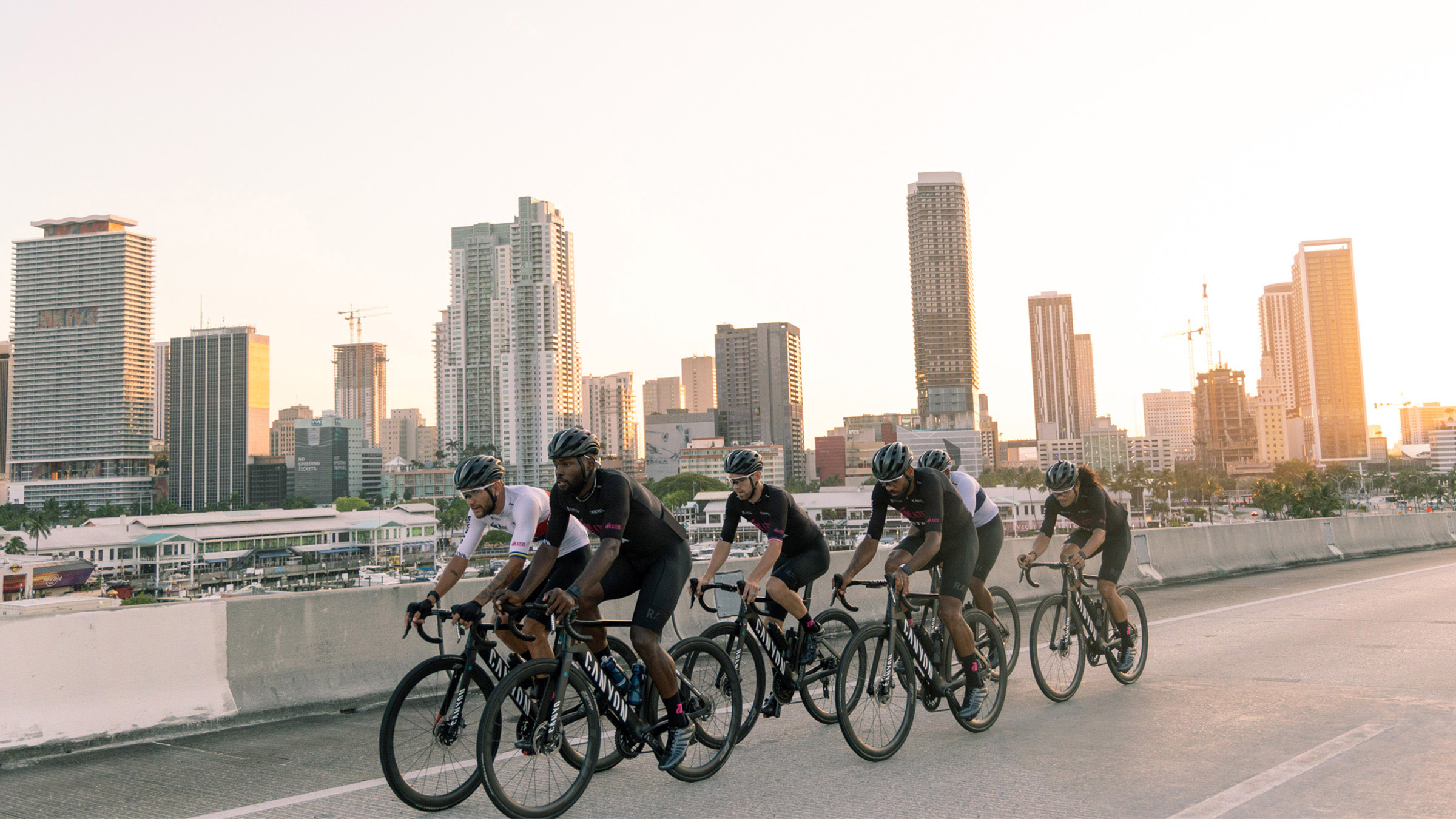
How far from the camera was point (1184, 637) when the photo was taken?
36.2 feet

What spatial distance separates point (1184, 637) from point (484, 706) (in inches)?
345

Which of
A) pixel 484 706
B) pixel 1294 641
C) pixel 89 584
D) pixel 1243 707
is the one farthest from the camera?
pixel 89 584

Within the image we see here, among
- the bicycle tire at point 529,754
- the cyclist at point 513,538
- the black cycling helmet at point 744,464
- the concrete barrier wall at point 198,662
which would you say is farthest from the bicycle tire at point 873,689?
the concrete barrier wall at point 198,662

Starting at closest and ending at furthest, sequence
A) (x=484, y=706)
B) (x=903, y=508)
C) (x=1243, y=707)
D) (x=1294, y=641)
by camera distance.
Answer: (x=484, y=706) → (x=903, y=508) → (x=1243, y=707) → (x=1294, y=641)

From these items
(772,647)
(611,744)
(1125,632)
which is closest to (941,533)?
(772,647)

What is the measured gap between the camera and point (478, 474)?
5867 mm

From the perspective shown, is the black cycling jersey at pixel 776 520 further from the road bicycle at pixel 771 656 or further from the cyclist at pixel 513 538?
the cyclist at pixel 513 538

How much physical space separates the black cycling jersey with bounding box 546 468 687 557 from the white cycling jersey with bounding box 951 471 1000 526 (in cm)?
294

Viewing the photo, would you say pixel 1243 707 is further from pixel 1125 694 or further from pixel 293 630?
pixel 293 630

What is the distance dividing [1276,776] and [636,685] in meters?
3.52

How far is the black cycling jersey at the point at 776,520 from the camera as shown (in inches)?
267

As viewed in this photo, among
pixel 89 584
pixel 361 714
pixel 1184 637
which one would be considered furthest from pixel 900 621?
pixel 89 584

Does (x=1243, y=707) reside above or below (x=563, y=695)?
below

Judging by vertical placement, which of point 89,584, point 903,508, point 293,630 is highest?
point 903,508
